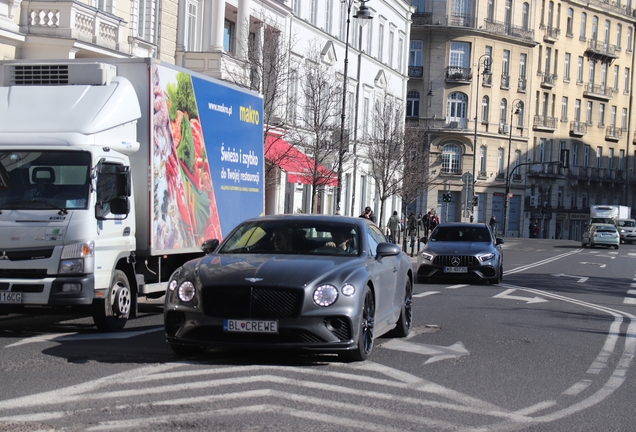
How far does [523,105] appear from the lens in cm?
8462

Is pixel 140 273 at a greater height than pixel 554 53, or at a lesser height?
lesser

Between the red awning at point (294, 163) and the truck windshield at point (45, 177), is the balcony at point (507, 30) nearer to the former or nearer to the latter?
the red awning at point (294, 163)

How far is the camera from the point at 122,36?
26000 millimetres

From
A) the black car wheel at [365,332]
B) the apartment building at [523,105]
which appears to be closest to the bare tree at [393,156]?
the apartment building at [523,105]

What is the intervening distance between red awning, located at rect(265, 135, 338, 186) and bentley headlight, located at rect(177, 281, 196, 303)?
23160 millimetres

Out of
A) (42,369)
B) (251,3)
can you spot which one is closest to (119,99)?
(42,369)

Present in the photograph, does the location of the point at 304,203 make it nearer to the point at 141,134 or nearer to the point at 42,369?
the point at 141,134

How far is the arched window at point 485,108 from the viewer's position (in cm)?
8138

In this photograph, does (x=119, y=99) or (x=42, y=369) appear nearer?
(x=42, y=369)

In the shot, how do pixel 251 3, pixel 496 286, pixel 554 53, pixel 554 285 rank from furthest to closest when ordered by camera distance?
pixel 554 53 → pixel 251 3 → pixel 554 285 → pixel 496 286

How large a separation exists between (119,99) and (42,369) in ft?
13.5

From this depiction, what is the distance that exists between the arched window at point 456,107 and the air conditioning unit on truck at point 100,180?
6727 centimetres

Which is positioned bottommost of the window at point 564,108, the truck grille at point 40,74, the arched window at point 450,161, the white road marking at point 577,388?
the white road marking at point 577,388

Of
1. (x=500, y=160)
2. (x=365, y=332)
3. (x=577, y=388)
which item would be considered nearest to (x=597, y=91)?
(x=500, y=160)
